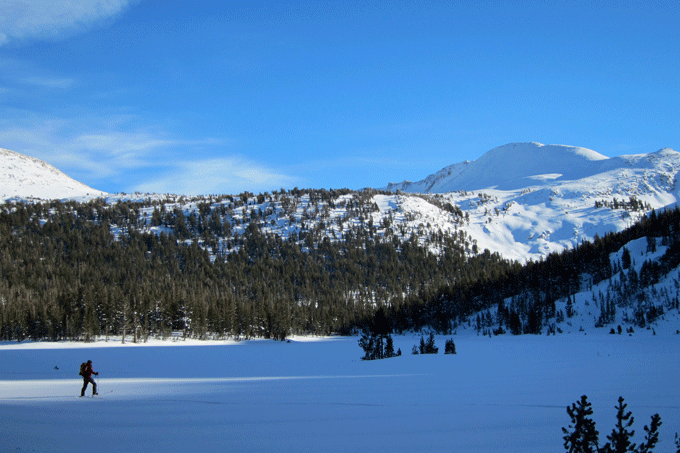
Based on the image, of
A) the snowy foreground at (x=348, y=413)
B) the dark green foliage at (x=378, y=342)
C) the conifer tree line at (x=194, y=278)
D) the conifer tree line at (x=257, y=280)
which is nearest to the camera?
the snowy foreground at (x=348, y=413)

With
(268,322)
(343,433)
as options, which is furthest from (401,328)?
(343,433)

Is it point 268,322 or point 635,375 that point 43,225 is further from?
point 635,375

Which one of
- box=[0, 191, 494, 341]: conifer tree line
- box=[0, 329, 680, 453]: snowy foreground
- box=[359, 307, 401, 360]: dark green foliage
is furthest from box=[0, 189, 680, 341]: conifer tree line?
box=[0, 329, 680, 453]: snowy foreground

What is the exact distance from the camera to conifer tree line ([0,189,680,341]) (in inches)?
3295

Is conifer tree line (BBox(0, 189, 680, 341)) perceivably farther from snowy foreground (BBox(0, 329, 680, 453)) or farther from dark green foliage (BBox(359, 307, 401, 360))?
snowy foreground (BBox(0, 329, 680, 453))

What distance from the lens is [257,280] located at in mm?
153750

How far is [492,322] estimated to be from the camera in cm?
9794

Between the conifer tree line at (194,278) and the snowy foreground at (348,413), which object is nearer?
the snowy foreground at (348,413)

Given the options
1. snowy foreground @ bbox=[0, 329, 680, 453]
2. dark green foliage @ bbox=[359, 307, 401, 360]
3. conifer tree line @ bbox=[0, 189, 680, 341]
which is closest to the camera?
snowy foreground @ bbox=[0, 329, 680, 453]

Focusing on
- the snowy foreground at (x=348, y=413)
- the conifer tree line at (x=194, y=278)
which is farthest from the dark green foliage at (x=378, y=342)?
the conifer tree line at (x=194, y=278)

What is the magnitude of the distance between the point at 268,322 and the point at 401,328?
3474 centimetres

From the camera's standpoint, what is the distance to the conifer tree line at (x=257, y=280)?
83.7m

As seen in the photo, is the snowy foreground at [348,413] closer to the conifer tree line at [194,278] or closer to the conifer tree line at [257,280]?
the conifer tree line at [257,280]

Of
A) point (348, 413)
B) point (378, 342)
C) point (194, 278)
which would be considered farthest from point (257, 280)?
point (348, 413)
